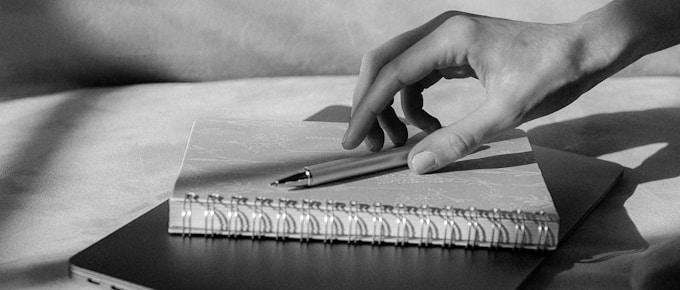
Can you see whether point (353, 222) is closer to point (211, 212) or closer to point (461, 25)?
point (211, 212)

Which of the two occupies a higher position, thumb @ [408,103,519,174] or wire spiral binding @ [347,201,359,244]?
thumb @ [408,103,519,174]

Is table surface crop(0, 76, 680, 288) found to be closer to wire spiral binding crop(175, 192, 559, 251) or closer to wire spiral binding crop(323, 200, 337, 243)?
wire spiral binding crop(175, 192, 559, 251)

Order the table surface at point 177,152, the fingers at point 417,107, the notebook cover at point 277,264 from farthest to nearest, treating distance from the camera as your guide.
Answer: the fingers at point 417,107 → the table surface at point 177,152 → the notebook cover at point 277,264

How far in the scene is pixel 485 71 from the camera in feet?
3.18

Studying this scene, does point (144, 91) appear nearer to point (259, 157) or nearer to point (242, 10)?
point (242, 10)

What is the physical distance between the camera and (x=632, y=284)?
817 millimetres

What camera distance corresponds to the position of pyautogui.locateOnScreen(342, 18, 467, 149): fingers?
3.18ft

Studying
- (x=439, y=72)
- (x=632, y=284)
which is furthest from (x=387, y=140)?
(x=632, y=284)

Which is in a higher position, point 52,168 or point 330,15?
point 330,15

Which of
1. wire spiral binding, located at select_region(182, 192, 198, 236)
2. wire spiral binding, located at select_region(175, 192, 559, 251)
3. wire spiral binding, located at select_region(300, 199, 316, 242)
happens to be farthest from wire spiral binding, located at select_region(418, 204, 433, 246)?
wire spiral binding, located at select_region(182, 192, 198, 236)

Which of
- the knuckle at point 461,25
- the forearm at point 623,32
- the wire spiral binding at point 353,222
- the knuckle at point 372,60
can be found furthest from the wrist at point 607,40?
the wire spiral binding at point 353,222

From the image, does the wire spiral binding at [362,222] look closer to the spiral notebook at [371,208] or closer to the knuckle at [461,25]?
the spiral notebook at [371,208]

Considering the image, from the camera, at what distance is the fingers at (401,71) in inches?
38.1

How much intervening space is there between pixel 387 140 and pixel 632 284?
0.34 m
